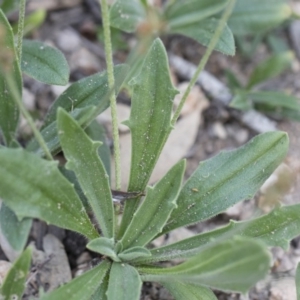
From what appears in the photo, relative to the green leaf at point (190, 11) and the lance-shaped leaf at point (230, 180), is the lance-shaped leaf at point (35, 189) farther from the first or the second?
the green leaf at point (190, 11)

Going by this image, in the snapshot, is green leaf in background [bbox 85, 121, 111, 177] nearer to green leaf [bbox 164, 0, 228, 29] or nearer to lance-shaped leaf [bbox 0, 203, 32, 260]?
lance-shaped leaf [bbox 0, 203, 32, 260]

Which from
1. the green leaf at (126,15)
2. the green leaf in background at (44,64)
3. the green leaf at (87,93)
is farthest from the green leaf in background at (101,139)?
the green leaf at (126,15)

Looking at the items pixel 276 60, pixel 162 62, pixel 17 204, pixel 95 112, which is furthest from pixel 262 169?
pixel 276 60

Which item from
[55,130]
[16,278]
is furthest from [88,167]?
[16,278]

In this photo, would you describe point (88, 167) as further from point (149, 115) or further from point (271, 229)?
point (271, 229)

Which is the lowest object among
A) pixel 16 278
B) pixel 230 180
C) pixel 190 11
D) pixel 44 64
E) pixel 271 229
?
pixel 16 278

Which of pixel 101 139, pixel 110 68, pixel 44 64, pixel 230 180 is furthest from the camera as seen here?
pixel 101 139

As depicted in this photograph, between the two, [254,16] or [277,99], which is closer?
[254,16]
